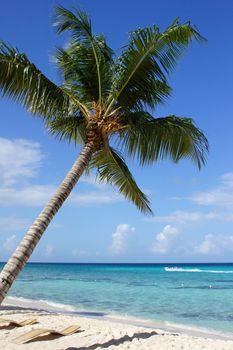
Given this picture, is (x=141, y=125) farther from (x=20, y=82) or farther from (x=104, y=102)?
(x=20, y=82)

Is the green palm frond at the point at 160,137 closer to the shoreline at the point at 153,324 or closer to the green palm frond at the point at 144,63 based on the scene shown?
the green palm frond at the point at 144,63

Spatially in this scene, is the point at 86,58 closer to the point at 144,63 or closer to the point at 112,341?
the point at 144,63

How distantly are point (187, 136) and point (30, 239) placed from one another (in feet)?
16.9

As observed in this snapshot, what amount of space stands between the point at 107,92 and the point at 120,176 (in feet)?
8.33

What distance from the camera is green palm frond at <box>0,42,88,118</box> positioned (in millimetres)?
9141

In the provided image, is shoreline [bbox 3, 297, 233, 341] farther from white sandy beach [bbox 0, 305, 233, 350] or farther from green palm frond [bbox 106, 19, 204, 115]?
green palm frond [bbox 106, 19, 204, 115]

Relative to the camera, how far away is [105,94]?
34.2 feet

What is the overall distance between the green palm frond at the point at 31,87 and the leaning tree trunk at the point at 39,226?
1.42m

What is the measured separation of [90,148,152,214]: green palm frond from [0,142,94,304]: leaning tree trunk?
2.21m

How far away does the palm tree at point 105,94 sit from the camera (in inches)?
372

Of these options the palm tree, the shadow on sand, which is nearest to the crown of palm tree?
the palm tree

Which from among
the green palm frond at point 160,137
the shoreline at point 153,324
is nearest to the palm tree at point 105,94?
the green palm frond at point 160,137

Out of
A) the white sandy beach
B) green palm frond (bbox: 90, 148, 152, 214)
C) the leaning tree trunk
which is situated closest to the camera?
the leaning tree trunk

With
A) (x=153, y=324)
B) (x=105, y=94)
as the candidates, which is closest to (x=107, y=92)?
(x=105, y=94)
